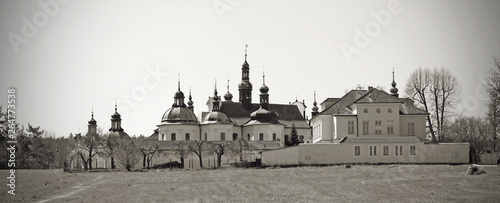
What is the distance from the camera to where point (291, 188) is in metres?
35.6

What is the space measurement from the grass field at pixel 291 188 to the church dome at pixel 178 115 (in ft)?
132

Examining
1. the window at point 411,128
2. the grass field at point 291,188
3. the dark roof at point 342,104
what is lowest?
the grass field at point 291,188

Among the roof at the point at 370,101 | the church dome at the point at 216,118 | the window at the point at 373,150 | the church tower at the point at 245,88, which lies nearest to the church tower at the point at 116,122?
the church dome at the point at 216,118

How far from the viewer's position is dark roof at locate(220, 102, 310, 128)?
94419 mm

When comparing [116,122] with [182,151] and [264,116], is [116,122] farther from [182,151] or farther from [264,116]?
[182,151]

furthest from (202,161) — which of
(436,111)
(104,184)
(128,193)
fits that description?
(128,193)

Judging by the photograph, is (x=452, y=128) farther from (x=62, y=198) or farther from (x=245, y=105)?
(x=62, y=198)

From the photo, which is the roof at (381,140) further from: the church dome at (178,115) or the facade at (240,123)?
the church dome at (178,115)

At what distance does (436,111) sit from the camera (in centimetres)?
7175

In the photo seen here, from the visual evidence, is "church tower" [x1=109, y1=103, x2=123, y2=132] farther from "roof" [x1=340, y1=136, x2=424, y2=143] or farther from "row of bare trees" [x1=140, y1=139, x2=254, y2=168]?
"roof" [x1=340, y1=136, x2=424, y2=143]

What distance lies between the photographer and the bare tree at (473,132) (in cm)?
6525

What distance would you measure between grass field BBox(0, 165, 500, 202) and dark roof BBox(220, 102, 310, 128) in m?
48.0

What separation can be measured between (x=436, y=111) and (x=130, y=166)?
31.2 meters

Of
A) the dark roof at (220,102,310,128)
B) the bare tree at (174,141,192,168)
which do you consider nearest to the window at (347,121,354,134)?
the bare tree at (174,141,192,168)
